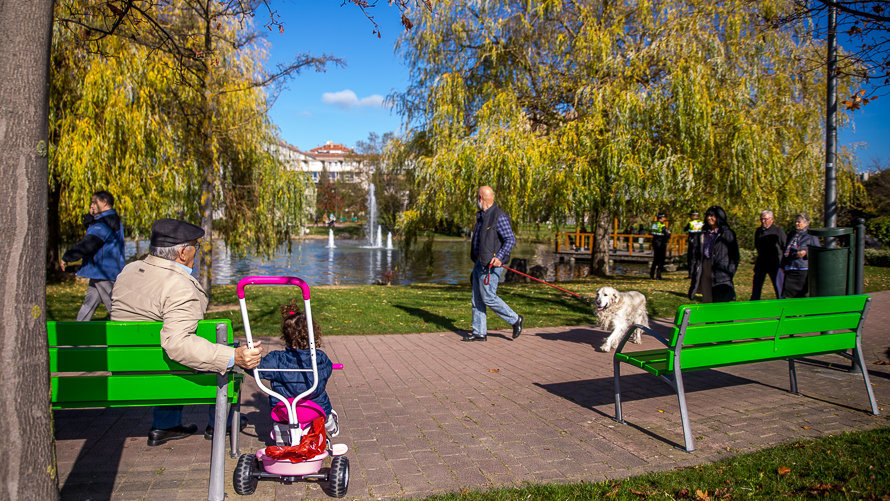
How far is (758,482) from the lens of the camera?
3.57 metres

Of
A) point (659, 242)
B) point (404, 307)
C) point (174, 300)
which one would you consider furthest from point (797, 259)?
point (659, 242)

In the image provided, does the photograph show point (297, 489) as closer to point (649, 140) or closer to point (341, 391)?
point (341, 391)

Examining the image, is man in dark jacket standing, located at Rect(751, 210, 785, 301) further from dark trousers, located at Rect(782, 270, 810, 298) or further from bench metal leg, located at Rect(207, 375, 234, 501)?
bench metal leg, located at Rect(207, 375, 234, 501)

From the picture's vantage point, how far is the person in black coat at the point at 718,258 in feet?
26.5

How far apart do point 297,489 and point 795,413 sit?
414 cm

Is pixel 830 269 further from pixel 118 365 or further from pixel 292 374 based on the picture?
pixel 118 365

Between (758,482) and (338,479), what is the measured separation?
2520mm

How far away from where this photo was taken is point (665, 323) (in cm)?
962

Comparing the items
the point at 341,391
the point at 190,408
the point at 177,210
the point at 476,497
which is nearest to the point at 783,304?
the point at 476,497

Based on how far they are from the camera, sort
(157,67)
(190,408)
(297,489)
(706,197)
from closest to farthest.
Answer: (297,489), (190,408), (157,67), (706,197)

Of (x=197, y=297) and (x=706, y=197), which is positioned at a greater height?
(x=706, y=197)

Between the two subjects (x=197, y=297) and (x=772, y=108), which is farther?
(x=772, y=108)

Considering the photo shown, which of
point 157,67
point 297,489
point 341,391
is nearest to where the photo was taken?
point 297,489

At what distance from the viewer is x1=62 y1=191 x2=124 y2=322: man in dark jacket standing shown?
653cm
